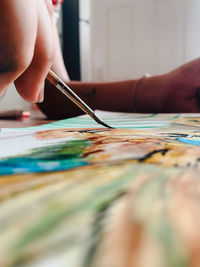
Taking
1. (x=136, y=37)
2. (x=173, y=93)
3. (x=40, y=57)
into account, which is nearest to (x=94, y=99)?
(x=173, y=93)

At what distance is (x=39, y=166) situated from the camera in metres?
0.19

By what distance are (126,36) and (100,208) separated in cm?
204

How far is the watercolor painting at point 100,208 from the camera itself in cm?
8

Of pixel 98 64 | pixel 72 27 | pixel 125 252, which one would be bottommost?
pixel 125 252

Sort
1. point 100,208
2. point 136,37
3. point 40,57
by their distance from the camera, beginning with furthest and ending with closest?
point 136,37, point 40,57, point 100,208

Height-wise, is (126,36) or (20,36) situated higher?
(126,36)

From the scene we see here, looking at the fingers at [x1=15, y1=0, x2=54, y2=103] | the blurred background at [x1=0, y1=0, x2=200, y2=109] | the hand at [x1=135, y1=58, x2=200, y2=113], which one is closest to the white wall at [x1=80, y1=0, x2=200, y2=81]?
the blurred background at [x1=0, y1=0, x2=200, y2=109]

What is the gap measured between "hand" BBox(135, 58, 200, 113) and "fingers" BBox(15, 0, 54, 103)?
423 millimetres

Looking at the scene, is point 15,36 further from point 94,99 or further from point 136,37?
point 136,37

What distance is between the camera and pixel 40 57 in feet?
0.78

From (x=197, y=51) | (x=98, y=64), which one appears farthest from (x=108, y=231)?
(x=98, y=64)

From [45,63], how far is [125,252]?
188 mm

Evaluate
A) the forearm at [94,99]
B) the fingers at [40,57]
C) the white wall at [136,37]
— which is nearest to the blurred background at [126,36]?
the white wall at [136,37]

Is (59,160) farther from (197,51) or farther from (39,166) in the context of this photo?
(197,51)
